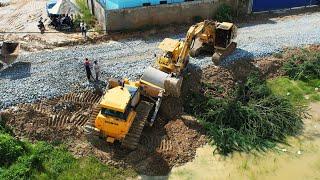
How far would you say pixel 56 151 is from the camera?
1806 centimetres

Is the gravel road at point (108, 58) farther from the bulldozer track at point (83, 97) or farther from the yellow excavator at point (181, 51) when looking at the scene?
the yellow excavator at point (181, 51)

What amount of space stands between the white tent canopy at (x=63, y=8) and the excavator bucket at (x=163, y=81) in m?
11.6

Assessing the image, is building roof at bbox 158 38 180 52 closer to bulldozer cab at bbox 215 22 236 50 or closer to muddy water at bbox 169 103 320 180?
bulldozer cab at bbox 215 22 236 50

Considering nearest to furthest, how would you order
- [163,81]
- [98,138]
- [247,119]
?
1. [98,138]
2. [163,81]
3. [247,119]

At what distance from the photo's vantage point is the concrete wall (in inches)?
1085

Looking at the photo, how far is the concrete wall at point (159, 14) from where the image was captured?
90.4 feet

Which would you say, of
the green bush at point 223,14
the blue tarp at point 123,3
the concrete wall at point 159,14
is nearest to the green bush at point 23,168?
the concrete wall at point 159,14

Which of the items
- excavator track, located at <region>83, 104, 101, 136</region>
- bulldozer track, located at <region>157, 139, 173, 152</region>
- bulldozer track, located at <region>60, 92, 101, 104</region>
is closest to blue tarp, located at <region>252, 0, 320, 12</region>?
bulldozer track, located at <region>60, 92, 101, 104</region>

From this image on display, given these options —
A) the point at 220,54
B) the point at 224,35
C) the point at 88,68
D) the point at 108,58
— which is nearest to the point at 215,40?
the point at 224,35

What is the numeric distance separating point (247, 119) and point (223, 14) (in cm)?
1197

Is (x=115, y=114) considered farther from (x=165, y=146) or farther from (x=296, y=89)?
(x=296, y=89)

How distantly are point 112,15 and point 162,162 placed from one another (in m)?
12.6

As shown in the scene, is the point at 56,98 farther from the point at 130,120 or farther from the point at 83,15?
the point at 83,15

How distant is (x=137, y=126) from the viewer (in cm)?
1875
